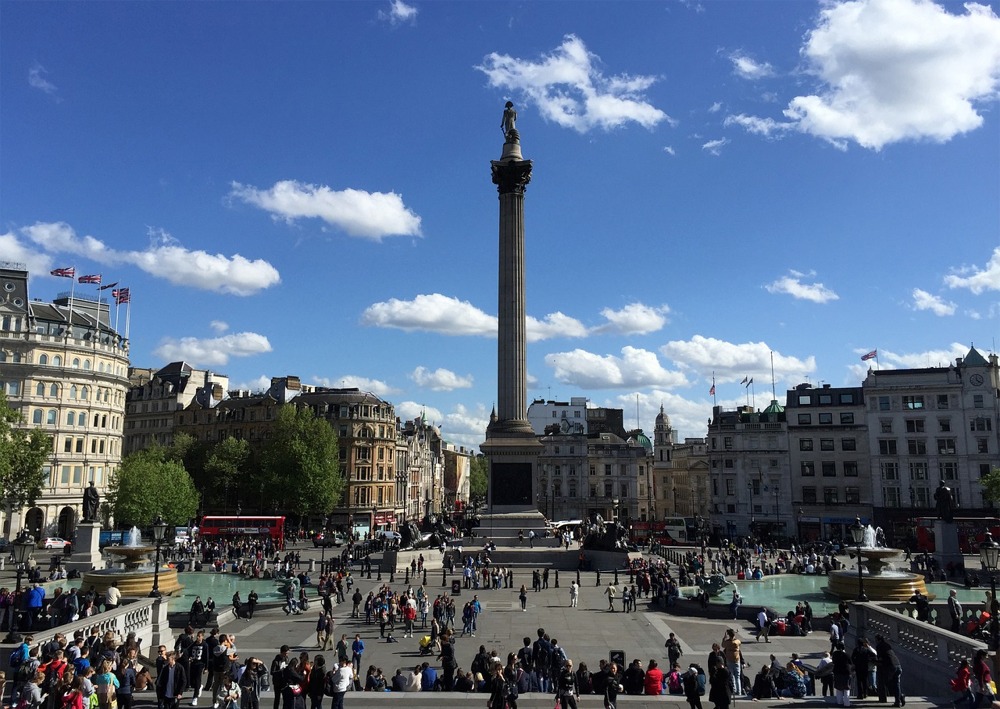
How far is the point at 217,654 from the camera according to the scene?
15867 millimetres

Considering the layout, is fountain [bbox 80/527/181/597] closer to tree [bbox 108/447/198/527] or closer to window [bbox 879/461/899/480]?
tree [bbox 108/447/198/527]

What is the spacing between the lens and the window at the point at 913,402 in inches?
2800

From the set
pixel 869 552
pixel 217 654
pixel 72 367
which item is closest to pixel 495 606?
pixel 869 552

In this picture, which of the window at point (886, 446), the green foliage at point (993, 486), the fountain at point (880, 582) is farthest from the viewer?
the window at point (886, 446)

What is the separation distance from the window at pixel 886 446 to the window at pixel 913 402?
3.68 metres

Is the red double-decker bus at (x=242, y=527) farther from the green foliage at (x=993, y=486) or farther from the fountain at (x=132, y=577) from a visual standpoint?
the green foliage at (x=993, y=486)

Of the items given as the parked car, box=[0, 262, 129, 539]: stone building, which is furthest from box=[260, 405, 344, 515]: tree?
the parked car

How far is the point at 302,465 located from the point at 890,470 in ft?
189

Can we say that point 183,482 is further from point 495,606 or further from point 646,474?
point 646,474

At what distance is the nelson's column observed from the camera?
5350 cm

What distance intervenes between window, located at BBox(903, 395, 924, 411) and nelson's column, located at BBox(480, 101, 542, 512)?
40.8 metres

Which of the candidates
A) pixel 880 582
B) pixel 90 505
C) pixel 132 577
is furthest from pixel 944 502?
pixel 90 505

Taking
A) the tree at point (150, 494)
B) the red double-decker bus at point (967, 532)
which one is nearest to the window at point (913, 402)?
the red double-decker bus at point (967, 532)

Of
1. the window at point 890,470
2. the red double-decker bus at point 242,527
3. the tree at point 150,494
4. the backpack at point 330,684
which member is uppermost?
the window at point 890,470
